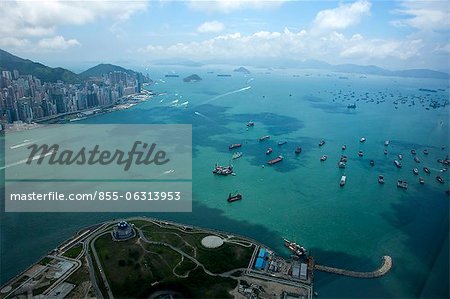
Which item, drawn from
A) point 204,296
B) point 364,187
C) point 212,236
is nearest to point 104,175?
point 212,236

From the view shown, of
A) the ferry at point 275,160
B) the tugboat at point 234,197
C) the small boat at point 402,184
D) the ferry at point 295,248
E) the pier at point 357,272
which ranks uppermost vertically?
the ferry at point 275,160

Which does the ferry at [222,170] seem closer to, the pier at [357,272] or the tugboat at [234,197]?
the tugboat at [234,197]

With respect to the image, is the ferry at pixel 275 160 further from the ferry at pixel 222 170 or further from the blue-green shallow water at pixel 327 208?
the ferry at pixel 222 170

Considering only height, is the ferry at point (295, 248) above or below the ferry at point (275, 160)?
below

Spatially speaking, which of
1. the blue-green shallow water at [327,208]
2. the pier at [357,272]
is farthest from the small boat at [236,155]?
the pier at [357,272]

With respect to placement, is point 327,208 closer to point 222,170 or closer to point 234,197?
point 234,197

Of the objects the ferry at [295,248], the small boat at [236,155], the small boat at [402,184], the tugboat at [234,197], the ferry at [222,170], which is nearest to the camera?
the ferry at [295,248]

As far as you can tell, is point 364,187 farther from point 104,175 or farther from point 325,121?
point 325,121

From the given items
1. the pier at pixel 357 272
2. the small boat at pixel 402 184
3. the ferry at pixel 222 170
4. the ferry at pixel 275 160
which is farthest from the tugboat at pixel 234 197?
the small boat at pixel 402 184

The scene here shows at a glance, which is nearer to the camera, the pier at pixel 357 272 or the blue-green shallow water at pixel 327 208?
the pier at pixel 357 272

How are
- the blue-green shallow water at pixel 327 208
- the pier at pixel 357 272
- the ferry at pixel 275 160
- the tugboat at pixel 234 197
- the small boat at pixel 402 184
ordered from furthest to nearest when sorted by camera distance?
the ferry at pixel 275 160 < the small boat at pixel 402 184 < the tugboat at pixel 234 197 < the blue-green shallow water at pixel 327 208 < the pier at pixel 357 272
